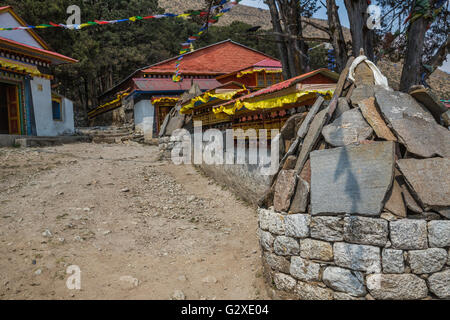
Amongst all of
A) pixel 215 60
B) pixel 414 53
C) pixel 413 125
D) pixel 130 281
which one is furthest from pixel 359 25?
pixel 215 60

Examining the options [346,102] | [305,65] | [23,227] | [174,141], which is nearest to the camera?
[346,102]

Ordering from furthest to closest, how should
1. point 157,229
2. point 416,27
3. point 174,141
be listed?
point 174,141 → point 416,27 → point 157,229

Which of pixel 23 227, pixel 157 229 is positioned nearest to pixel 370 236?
pixel 157 229

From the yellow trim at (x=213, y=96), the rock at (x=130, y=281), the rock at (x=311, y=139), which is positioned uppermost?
the yellow trim at (x=213, y=96)

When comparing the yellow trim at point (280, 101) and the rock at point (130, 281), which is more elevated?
the yellow trim at point (280, 101)

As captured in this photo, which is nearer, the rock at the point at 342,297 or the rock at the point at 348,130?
the rock at the point at 342,297

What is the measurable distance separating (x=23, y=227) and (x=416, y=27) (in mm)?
9126

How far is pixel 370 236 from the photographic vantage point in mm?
3096

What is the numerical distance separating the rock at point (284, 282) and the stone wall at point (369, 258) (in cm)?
6

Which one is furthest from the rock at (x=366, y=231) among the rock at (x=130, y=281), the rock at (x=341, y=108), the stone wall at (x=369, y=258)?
the rock at (x=130, y=281)

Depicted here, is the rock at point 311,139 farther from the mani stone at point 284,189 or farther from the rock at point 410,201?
the rock at point 410,201

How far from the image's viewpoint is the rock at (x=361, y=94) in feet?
13.2

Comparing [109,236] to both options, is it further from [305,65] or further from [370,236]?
[305,65]

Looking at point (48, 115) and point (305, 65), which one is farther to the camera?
point (48, 115)
